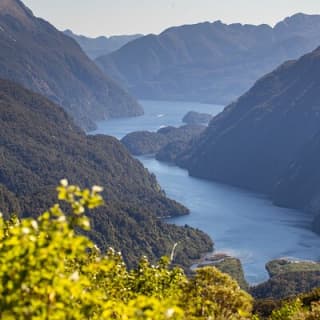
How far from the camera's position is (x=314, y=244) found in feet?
647

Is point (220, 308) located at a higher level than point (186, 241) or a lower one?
higher

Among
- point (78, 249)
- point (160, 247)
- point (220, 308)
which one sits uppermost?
point (78, 249)

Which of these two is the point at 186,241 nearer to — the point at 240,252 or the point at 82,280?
the point at 240,252

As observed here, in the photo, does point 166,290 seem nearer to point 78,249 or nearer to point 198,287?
point 198,287

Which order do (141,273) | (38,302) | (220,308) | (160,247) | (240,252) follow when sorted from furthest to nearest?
1. (160,247)
2. (240,252)
3. (141,273)
4. (220,308)
5. (38,302)

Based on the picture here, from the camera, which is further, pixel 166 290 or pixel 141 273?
pixel 141 273

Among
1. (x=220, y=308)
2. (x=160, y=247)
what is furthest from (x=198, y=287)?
(x=160, y=247)

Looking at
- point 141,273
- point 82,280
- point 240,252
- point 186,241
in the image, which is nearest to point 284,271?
point 240,252

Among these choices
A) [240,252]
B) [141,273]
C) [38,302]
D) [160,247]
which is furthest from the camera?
[160,247]

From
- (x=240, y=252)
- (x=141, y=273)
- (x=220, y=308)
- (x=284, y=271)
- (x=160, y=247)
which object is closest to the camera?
(x=220, y=308)

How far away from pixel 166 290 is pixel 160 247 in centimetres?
16914

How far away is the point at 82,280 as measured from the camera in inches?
576

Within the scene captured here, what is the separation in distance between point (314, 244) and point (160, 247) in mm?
39833

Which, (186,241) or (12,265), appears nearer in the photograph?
(12,265)
